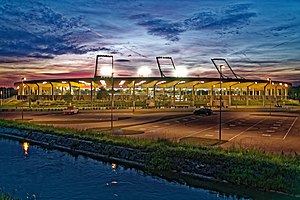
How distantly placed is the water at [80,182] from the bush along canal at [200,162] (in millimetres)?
1150

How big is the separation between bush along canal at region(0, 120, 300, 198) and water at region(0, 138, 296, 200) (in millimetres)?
1150

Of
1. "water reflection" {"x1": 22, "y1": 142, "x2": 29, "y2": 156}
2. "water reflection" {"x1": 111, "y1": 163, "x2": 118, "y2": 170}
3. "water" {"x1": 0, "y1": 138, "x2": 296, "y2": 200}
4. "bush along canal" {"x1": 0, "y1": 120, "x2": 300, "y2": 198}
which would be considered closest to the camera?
"water" {"x1": 0, "y1": 138, "x2": 296, "y2": 200}

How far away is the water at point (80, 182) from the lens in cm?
1405

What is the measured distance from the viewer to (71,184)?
15414 mm

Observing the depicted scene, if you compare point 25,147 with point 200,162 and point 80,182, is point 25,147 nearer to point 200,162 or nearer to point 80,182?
point 80,182

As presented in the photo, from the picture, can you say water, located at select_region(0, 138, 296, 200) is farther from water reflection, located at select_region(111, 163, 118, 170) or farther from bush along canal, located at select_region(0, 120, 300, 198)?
bush along canal, located at select_region(0, 120, 300, 198)

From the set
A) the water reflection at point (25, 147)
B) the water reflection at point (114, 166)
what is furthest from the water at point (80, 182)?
the water reflection at point (25, 147)

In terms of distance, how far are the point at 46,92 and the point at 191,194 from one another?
4407 inches

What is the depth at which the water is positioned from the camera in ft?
46.1

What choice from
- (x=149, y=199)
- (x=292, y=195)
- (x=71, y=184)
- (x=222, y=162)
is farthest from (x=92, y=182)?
(x=292, y=195)

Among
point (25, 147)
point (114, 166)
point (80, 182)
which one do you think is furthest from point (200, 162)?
point (25, 147)

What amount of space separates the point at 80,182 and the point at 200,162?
6.27m

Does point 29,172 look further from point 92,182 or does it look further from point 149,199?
point 149,199

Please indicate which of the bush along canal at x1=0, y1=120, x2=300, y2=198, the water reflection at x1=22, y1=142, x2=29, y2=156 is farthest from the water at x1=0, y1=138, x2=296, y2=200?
the water reflection at x1=22, y1=142, x2=29, y2=156
